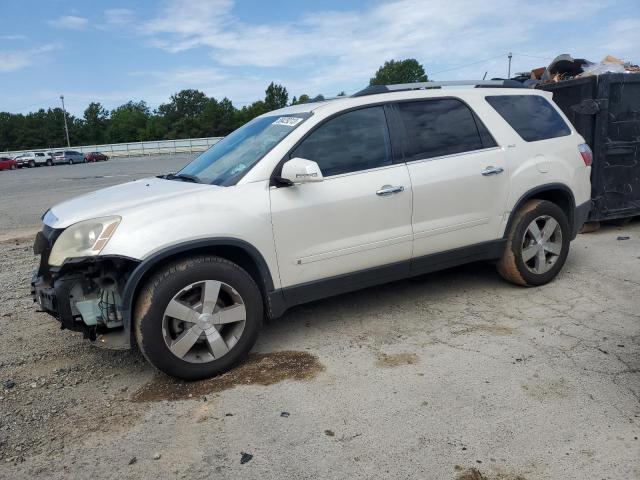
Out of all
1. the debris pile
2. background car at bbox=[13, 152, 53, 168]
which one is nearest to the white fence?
background car at bbox=[13, 152, 53, 168]

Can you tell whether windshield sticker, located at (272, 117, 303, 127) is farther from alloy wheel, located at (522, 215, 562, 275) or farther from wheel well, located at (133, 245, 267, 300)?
alloy wheel, located at (522, 215, 562, 275)

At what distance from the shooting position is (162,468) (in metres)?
2.70

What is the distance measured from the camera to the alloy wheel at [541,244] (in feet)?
16.0

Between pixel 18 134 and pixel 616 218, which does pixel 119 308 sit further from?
pixel 18 134

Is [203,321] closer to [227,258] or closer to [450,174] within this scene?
[227,258]

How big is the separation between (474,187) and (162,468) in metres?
3.15

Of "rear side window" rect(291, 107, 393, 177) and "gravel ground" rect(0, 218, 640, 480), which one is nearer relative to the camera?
"gravel ground" rect(0, 218, 640, 480)

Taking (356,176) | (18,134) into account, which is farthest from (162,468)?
(18,134)

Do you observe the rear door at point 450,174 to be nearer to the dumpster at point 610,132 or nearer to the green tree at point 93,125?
the dumpster at point 610,132

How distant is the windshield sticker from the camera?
4.02 meters

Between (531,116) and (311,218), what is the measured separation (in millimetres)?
2569

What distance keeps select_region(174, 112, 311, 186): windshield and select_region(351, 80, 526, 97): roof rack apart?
24.7 inches

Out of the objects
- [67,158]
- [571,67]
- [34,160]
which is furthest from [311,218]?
[67,158]

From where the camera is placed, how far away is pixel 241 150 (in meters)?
4.23
